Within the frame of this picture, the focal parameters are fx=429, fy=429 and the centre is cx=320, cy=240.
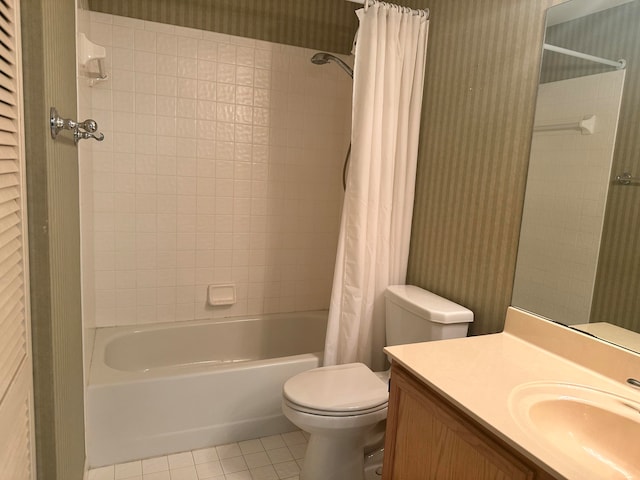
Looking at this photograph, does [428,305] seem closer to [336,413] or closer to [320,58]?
[336,413]

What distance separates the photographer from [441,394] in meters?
1.10

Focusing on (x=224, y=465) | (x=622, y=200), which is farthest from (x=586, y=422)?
(x=224, y=465)

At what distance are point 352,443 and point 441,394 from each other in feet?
2.68

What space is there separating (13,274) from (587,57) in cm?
169

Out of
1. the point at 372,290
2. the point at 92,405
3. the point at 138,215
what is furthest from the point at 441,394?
the point at 138,215

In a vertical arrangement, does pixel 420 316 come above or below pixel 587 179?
below

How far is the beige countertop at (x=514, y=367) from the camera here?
978 millimetres

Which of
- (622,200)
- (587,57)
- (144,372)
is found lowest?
(144,372)

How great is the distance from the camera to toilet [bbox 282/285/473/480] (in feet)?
5.33

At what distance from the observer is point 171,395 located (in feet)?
6.50

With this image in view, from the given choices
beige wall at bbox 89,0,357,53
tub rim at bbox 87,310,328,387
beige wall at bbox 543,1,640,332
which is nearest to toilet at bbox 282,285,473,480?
tub rim at bbox 87,310,328,387

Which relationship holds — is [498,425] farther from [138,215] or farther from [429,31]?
[138,215]

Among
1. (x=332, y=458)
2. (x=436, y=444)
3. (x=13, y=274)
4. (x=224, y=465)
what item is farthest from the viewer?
(x=224, y=465)

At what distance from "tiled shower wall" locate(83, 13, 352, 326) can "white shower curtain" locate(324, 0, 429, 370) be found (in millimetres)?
814
